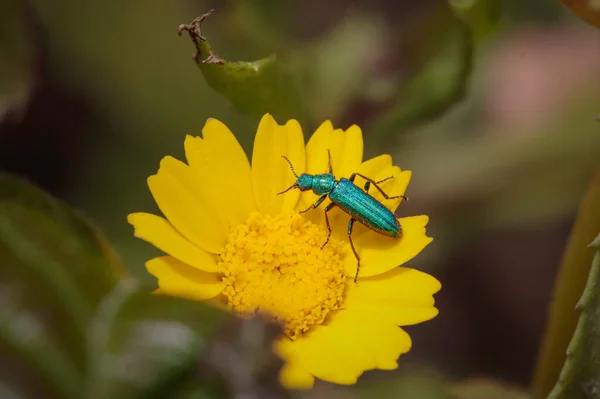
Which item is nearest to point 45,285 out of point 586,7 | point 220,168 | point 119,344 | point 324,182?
point 119,344

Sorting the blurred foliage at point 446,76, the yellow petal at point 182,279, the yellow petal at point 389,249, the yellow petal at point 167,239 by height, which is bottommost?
the yellow petal at point 182,279

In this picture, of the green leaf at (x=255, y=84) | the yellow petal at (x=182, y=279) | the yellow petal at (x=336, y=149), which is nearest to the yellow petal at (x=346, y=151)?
the yellow petal at (x=336, y=149)

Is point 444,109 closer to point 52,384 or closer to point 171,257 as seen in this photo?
point 171,257

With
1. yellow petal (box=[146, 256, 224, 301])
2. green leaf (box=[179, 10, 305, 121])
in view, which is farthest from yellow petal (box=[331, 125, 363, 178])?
yellow petal (box=[146, 256, 224, 301])

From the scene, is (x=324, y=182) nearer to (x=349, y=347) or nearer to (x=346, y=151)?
(x=346, y=151)

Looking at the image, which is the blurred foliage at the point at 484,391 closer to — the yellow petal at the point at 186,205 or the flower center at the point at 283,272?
the flower center at the point at 283,272

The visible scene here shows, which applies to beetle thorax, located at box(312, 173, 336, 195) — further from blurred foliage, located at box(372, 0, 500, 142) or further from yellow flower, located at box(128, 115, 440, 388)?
blurred foliage, located at box(372, 0, 500, 142)
